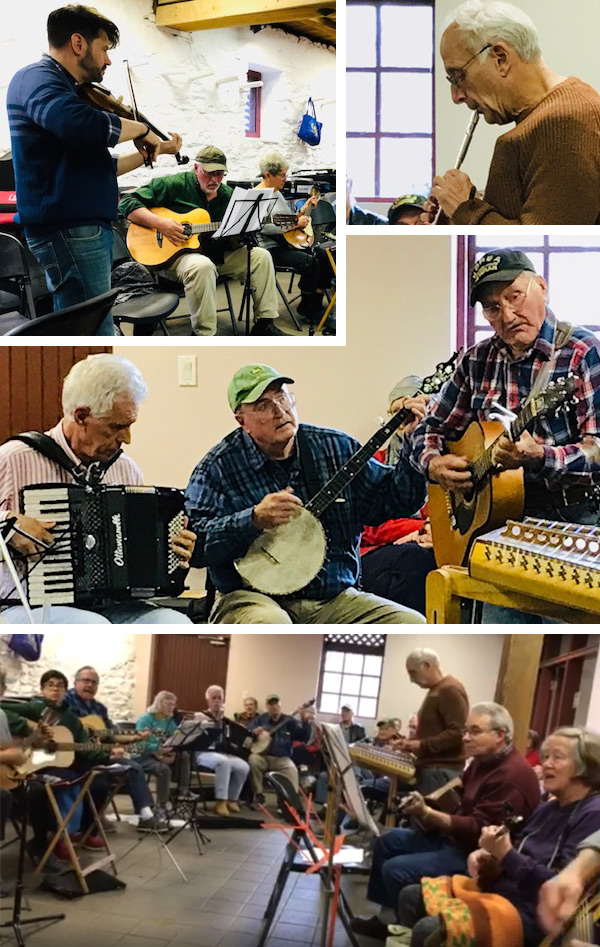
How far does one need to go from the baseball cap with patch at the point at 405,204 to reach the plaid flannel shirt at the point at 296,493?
2.44ft

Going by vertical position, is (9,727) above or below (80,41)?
below

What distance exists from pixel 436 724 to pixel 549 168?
1838 millimetres

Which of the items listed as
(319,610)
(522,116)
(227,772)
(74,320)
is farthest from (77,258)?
(227,772)

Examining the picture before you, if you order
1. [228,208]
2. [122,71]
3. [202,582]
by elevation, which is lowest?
[202,582]

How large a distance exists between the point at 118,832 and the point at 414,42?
2.75 meters

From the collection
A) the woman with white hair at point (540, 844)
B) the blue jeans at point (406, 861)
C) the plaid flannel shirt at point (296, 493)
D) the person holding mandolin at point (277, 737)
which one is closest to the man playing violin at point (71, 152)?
the plaid flannel shirt at point (296, 493)

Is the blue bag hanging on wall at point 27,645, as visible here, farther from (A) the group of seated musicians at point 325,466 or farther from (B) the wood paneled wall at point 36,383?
(B) the wood paneled wall at point 36,383

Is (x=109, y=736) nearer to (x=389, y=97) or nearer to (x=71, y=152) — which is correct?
(x=71, y=152)

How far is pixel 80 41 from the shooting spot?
322 cm

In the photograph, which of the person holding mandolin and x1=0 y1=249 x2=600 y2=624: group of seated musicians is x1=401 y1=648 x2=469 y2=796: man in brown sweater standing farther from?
the person holding mandolin

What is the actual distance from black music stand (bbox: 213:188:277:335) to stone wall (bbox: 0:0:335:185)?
0.28 ft

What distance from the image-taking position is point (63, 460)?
325 centimetres

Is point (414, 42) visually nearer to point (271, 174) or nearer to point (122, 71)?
point (271, 174)

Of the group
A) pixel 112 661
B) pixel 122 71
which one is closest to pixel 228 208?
pixel 122 71
